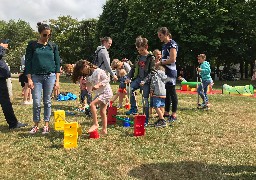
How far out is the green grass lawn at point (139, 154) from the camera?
4.75 m

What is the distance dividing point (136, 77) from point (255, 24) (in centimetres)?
3076

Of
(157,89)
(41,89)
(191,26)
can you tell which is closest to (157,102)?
(157,89)

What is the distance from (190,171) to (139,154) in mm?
1100

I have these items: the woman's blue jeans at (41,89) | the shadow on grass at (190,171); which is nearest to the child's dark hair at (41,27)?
the woman's blue jeans at (41,89)

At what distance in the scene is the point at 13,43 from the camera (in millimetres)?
110625

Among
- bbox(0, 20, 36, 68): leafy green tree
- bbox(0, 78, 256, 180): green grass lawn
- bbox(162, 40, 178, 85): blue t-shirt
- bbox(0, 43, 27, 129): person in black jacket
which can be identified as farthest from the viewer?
bbox(0, 20, 36, 68): leafy green tree

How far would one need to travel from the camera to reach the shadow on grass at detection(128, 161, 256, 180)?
4.61 meters

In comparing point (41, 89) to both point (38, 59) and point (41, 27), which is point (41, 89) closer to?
point (38, 59)

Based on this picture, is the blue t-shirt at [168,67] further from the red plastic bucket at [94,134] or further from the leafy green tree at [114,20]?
the leafy green tree at [114,20]

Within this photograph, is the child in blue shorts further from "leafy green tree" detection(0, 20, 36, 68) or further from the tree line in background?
"leafy green tree" detection(0, 20, 36, 68)

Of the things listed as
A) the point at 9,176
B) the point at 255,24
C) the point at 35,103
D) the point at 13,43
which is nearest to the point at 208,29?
the point at 255,24

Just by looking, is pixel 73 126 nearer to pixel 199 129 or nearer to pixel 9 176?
pixel 9 176

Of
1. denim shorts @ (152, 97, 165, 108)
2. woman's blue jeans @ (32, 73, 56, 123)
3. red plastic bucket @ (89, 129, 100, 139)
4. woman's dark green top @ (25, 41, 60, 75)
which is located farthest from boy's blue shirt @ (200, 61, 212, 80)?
woman's dark green top @ (25, 41, 60, 75)

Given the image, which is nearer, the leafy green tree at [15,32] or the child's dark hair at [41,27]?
the child's dark hair at [41,27]
